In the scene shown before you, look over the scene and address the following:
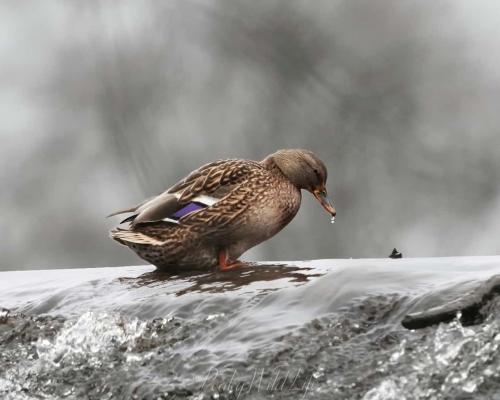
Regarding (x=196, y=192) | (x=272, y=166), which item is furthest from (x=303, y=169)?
(x=196, y=192)

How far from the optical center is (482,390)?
274cm

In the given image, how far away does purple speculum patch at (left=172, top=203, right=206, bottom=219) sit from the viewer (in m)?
4.91

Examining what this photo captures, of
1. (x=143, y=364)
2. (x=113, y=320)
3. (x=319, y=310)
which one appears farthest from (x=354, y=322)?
(x=113, y=320)

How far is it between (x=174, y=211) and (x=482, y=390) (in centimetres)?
245

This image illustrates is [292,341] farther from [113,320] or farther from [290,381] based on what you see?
[113,320]

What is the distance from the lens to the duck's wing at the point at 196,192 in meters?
4.94

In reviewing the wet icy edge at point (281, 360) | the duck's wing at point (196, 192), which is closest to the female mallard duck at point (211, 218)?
the duck's wing at point (196, 192)

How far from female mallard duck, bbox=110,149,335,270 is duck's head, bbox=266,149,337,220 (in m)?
0.11

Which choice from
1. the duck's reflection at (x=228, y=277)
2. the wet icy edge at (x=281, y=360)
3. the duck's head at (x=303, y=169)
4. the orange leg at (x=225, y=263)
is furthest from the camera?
the duck's head at (x=303, y=169)

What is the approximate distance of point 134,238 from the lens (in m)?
4.94

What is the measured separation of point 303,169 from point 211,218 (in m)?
0.59

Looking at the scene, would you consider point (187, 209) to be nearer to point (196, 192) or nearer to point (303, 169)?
point (196, 192)

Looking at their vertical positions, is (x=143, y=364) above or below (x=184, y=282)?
below

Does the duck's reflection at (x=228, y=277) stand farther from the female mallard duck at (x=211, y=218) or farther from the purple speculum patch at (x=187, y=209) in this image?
the purple speculum patch at (x=187, y=209)
